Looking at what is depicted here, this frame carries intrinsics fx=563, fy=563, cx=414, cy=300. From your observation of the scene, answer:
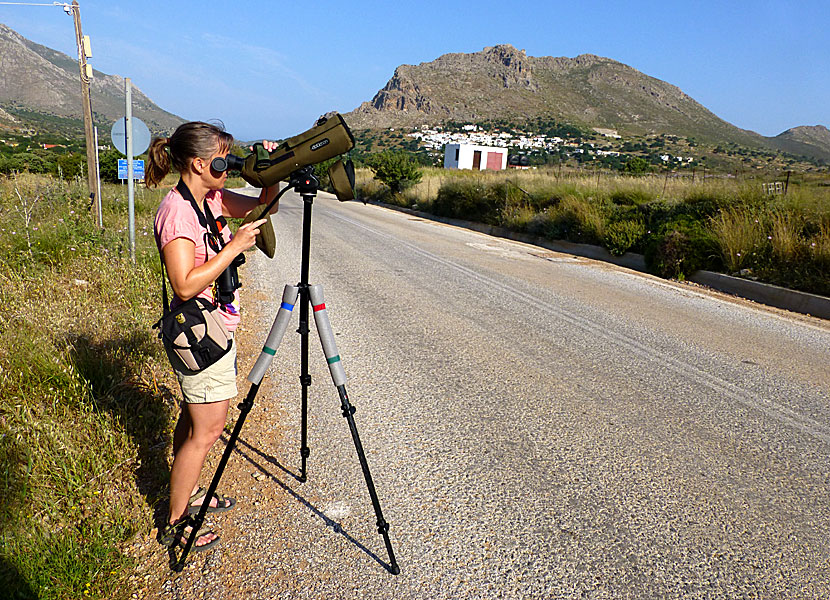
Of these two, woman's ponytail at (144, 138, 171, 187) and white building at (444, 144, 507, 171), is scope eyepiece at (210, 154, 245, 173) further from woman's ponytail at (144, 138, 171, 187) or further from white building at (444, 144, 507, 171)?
white building at (444, 144, 507, 171)

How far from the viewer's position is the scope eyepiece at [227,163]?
225 cm

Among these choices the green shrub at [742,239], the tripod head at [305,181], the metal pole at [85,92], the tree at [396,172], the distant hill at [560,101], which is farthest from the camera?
the distant hill at [560,101]

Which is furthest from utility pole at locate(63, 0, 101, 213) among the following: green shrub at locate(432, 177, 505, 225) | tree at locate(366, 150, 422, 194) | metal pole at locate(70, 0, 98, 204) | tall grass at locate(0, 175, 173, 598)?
tree at locate(366, 150, 422, 194)

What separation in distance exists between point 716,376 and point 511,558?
11.0 feet

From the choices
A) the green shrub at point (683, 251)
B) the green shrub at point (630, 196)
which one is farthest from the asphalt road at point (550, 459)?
the green shrub at point (630, 196)

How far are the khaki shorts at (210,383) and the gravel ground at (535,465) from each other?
75 cm

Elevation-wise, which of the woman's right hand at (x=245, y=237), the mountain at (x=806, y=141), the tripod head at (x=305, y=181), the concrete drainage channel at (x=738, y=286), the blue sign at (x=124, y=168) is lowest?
the concrete drainage channel at (x=738, y=286)

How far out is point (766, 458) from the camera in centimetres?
362

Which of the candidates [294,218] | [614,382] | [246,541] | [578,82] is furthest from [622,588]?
[578,82]

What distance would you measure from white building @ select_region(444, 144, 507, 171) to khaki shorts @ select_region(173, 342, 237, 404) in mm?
64312

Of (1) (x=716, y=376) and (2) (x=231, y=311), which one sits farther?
(1) (x=716, y=376)

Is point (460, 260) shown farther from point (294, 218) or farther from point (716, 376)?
point (294, 218)

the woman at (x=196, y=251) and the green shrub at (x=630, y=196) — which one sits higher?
the green shrub at (x=630, y=196)

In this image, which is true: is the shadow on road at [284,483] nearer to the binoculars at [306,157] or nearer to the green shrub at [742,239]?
the binoculars at [306,157]
